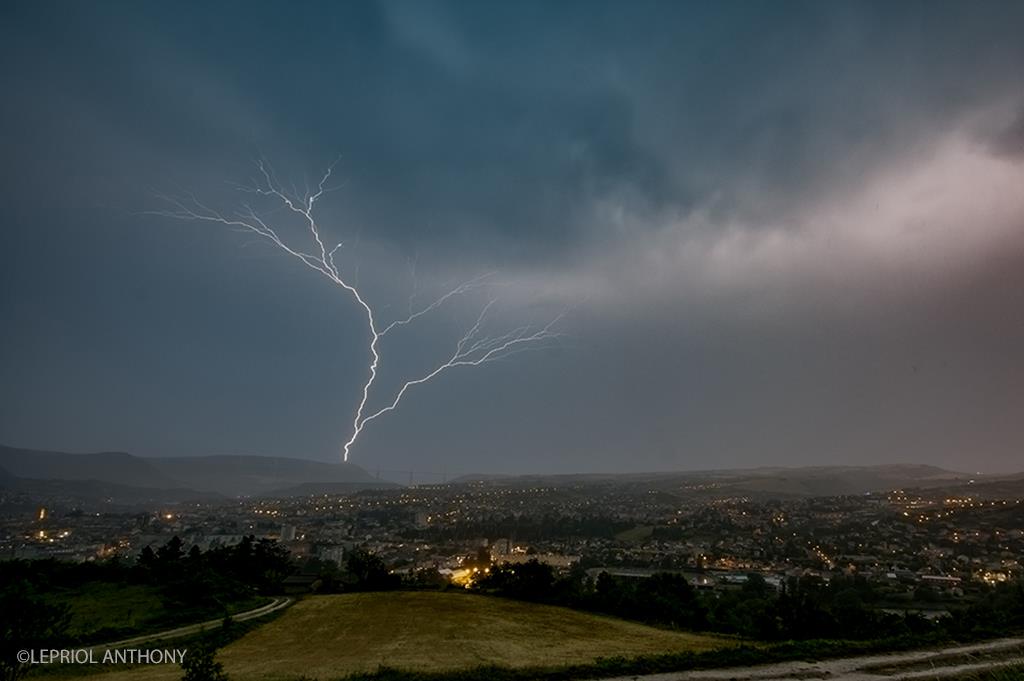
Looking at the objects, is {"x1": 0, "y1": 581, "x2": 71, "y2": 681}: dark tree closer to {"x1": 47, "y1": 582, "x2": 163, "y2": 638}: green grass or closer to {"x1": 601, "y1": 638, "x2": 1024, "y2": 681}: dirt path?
{"x1": 601, "y1": 638, "x2": 1024, "y2": 681}: dirt path

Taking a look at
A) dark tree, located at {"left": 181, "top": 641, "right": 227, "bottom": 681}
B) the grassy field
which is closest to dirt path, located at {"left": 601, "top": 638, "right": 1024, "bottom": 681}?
the grassy field

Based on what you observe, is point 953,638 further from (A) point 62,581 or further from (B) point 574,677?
(A) point 62,581

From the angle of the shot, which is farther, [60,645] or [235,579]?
[235,579]

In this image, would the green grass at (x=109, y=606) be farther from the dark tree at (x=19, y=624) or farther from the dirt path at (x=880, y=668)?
the dirt path at (x=880, y=668)

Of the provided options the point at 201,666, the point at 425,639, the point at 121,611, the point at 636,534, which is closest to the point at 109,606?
the point at 121,611

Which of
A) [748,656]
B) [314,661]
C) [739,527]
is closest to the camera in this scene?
[748,656]

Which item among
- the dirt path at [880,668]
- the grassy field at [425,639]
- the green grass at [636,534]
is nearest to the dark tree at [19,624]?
the grassy field at [425,639]

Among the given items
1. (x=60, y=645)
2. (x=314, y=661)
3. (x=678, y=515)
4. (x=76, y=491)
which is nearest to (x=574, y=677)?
(x=314, y=661)
